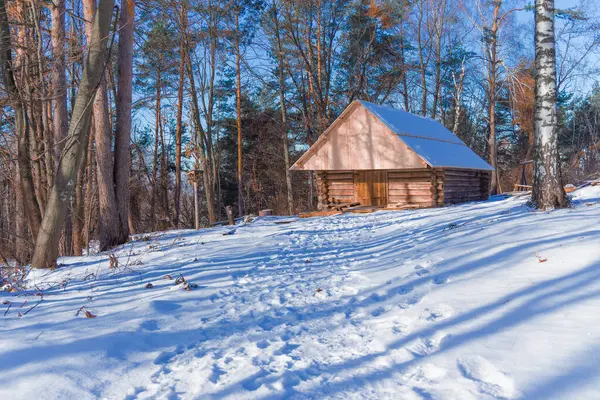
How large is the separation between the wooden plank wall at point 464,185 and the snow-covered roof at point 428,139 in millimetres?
565

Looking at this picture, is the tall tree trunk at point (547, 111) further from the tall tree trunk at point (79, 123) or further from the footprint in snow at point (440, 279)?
the tall tree trunk at point (79, 123)

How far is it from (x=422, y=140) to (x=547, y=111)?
9795 mm

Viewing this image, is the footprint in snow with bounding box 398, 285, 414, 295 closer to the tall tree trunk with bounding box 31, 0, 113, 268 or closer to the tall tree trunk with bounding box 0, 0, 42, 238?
the tall tree trunk with bounding box 31, 0, 113, 268

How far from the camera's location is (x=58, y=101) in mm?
9609

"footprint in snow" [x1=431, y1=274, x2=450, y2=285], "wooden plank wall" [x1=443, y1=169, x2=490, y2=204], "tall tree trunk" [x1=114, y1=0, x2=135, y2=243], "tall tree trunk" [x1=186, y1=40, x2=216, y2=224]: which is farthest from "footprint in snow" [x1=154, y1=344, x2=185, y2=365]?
"tall tree trunk" [x1=186, y1=40, x2=216, y2=224]

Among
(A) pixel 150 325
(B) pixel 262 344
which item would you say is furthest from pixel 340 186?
(B) pixel 262 344

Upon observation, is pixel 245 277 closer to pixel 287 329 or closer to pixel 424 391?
pixel 287 329

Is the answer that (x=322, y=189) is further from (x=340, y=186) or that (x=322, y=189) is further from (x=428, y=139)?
(x=428, y=139)

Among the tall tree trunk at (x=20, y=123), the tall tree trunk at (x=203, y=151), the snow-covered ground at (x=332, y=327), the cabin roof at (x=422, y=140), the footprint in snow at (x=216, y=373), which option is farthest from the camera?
the tall tree trunk at (x=203, y=151)

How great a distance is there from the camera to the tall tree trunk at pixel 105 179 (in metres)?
9.88

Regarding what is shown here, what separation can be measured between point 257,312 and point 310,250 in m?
3.47

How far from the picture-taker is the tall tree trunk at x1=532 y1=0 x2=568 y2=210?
27.1 feet

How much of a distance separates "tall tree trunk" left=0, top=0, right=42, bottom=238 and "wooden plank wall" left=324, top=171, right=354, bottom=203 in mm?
12268

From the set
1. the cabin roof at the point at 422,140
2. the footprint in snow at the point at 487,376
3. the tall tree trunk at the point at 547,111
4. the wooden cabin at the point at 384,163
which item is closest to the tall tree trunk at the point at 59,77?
the footprint in snow at the point at 487,376
